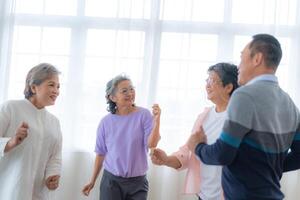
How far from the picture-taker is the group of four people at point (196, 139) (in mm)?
1237

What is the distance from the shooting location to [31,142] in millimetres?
1901

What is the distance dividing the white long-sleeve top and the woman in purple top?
364 mm

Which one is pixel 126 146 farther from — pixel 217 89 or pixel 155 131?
pixel 217 89

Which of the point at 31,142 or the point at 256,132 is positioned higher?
the point at 256,132

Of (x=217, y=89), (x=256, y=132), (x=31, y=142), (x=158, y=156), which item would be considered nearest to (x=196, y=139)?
(x=256, y=132)

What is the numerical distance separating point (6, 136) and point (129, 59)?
3.63 feet

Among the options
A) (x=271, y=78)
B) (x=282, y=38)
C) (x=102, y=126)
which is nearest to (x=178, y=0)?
(x=282, y=38)

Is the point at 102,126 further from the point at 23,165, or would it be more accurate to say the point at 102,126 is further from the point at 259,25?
the point at 259,25

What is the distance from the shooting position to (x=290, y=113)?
51.7 inches

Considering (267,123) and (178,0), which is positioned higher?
(178,0)

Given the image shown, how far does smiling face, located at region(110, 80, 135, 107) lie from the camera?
223 cm

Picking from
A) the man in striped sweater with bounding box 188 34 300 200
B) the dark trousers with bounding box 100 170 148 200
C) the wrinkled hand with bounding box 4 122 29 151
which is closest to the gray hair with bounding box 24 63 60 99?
the wrinkled hand with bounding box 4 122 29 151

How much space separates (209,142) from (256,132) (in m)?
0.57

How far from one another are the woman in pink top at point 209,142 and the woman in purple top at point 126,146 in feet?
0.89
